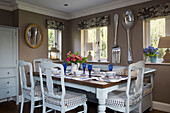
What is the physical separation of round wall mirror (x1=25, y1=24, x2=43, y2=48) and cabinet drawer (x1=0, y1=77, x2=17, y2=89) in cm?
96

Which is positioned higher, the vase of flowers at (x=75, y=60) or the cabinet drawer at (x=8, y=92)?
the vase of flowers at (x=75, y=60)

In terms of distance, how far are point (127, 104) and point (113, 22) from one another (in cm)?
236

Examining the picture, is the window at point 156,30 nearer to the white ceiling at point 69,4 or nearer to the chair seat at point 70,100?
the white ceiling at point 69,4

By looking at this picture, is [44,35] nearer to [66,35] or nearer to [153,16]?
[66,35]

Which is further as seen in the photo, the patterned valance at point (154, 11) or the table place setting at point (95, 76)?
the patterned valance at point (154, 11)

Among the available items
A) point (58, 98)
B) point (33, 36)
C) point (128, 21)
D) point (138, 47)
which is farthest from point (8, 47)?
point (138, 47)

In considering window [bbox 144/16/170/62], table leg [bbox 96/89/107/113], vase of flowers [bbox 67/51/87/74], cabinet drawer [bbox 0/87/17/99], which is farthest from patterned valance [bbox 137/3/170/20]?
cabinet drawer [bbox 0/87/17/99]

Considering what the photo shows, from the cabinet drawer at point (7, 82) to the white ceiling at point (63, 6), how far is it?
1.72 m

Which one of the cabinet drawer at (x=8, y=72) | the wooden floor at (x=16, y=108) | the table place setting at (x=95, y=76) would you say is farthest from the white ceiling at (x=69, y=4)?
the wooden floor at (x=16, y=108)

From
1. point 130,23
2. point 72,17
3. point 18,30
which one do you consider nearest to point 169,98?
point 130,23

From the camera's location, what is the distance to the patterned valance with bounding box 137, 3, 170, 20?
9.54 ft

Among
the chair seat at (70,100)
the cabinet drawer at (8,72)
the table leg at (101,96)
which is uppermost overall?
the cabinet drawer at (8,72)

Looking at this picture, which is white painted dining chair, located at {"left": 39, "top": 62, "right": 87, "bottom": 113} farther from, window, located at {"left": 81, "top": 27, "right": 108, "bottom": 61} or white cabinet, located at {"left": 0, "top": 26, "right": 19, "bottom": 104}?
window, located at {"left": 81, "top": 27, "right": 108, "bottom": 61}

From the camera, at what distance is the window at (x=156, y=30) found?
3.13 meters
